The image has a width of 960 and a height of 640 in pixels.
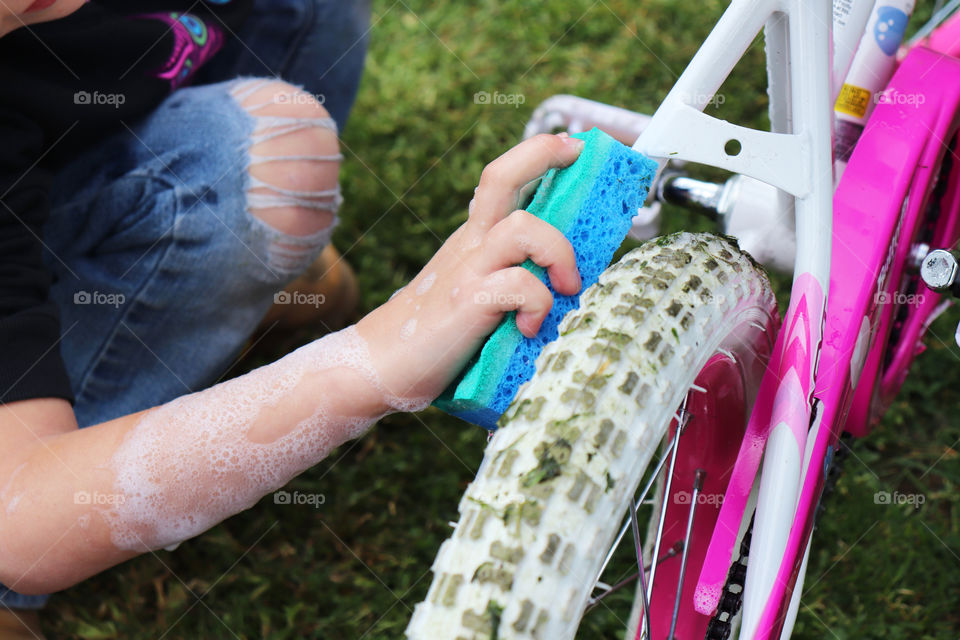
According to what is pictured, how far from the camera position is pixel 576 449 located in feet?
1.86

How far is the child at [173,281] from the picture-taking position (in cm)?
76

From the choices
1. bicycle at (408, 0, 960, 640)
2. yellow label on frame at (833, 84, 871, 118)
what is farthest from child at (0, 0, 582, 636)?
yellow label on frame at (833, 84, 871, 118)

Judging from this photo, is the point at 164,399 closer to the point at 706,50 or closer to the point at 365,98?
the point at 706,50

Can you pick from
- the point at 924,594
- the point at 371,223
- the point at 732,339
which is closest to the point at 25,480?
the point at 732,339

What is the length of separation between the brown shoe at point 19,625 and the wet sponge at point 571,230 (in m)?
0.82

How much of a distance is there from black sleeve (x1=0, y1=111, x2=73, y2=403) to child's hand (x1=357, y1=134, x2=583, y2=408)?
1.14 ft

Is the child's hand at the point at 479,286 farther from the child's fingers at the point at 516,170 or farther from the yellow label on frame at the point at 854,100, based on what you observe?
the yellow label on frame at the point at 854,100

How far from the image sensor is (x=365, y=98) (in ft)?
6.58

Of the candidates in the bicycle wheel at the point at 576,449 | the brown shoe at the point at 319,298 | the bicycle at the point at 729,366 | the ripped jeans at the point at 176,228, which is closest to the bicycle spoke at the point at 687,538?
the bicycle at the point at 729,366

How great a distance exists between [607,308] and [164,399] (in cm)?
78

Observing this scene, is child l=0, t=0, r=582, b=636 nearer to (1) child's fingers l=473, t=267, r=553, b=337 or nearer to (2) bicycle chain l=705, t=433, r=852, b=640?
(1) child's fingers l=473, t=267, r=553, b=337

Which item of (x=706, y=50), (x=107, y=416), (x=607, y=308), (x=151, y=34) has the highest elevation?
(x=706, y=50)

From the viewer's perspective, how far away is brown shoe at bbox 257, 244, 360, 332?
1.53 metres

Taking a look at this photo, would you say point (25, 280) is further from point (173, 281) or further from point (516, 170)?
point (516, 170)
